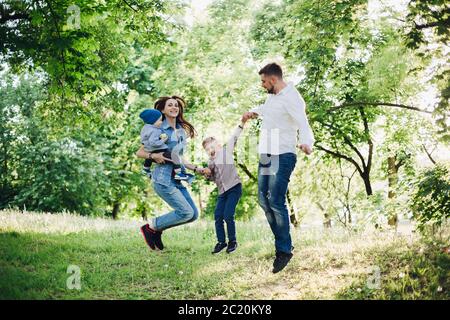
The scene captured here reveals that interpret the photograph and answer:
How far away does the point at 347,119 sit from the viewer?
17344 millimetres

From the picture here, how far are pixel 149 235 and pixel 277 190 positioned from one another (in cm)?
273

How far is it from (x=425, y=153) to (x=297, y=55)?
12.3 m

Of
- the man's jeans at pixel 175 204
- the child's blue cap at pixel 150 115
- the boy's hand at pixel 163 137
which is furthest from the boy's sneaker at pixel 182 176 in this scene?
the child's blue cap at pixel 150 115

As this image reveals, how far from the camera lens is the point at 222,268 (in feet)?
21.2

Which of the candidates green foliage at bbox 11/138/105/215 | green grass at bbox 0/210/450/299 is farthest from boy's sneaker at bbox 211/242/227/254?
green foliage at bbox 11/138/105/215

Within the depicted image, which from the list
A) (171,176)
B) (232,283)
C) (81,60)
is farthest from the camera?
(81,60)

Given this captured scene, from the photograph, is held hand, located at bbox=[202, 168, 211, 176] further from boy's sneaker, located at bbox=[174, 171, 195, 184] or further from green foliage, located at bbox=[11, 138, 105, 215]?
green foliage, located at bbox=[11, 138, 105, 215]

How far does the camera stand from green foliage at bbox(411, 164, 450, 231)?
638 centimetres

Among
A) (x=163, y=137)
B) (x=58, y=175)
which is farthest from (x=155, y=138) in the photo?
(x=58, y=175)

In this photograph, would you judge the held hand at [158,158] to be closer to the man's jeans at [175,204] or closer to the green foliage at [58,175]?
the man's jeans at [175,204]

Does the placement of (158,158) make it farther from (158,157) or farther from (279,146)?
(279,146)

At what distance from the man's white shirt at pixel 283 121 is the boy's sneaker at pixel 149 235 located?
2.61 metres
